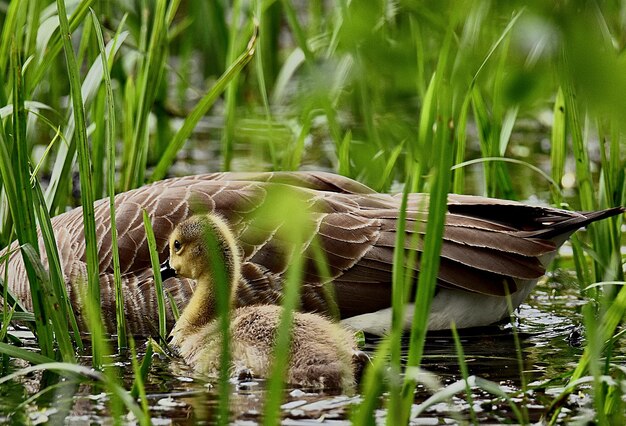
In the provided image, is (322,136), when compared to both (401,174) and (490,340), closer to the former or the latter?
(401,174)

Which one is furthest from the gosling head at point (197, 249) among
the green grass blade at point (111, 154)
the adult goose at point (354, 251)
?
the green grass blade at point (111, 154)

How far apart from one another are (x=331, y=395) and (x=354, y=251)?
1338 millimetres

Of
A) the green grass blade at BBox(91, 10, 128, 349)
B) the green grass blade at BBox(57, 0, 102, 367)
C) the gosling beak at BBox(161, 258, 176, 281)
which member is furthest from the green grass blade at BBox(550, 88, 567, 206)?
the green grass blade at BBox(57, 0, 102, 367)

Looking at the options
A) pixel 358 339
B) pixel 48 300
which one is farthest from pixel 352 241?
pixel 48 300

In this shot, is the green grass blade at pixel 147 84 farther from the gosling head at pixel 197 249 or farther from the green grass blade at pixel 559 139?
the green grass blade at pixel 559 139

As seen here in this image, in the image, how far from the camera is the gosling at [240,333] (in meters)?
3.77

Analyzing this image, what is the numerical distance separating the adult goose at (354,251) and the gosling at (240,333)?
255 millimetres

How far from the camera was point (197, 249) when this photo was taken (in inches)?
180

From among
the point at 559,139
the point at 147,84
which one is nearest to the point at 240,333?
the point at 147,84

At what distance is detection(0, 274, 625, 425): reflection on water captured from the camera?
342 centimetres

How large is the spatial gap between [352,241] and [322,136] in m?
3.05

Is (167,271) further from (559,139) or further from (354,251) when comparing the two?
(559,139)

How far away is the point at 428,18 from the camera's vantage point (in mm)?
1455

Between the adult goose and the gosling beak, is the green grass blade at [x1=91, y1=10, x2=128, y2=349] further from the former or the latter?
the adult goose
